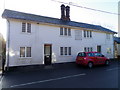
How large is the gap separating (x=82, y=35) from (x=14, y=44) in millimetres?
9810

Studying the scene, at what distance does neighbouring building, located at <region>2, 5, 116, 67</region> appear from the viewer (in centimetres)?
1045

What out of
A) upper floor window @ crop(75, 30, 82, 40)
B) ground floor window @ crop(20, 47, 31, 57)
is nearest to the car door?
upper floor window @ crop(75, 30, 82, 40)

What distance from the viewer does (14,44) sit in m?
10.4

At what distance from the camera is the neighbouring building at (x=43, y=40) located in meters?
10.5

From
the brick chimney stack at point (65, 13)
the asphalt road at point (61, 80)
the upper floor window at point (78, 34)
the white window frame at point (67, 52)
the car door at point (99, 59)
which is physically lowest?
the asphalt road at point (61, 80)

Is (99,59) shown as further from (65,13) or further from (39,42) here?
(65,13)

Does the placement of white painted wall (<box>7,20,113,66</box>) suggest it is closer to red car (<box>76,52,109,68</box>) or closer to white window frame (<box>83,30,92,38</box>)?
white window frame (<box>83,30,92,38</box>)

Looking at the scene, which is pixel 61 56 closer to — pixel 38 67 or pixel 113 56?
pixel 38 67

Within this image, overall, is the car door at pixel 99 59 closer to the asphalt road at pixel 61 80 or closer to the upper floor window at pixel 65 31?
the asphalt road at pixel 61 80

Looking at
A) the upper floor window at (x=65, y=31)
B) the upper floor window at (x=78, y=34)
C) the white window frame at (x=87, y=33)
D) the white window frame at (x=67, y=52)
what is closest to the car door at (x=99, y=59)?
the white window frame at (x=67, y=52)

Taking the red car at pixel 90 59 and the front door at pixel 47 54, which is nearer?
the red car at pixel 90 59

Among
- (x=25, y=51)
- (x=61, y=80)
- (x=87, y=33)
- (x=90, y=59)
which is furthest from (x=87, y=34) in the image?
(x=61, y=80)

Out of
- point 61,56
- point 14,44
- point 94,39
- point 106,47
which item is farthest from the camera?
point 106,47

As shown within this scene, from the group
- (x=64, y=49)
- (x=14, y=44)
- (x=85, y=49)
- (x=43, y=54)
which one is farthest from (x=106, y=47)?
(x=14, y=44)
